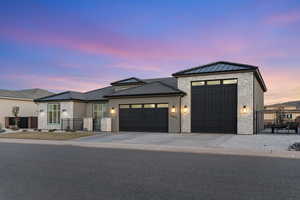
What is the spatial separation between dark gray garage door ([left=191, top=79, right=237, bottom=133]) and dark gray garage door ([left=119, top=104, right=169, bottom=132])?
295cm

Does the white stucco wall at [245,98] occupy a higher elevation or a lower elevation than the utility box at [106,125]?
higher

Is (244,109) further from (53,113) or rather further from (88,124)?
(53,113)

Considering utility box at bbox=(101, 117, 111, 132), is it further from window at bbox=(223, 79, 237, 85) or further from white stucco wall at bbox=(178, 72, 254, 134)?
window at bbox=(223, 79, 237, 85)

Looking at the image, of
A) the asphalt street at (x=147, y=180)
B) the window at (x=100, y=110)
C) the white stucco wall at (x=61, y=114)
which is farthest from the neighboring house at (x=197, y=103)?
the asphalt street at (x=147, y=180)

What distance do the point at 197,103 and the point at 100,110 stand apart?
12.4 metres

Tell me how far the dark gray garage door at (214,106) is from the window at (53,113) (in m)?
A: 16.6

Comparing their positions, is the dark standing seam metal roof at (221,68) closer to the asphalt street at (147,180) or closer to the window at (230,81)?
the window at (230,81)

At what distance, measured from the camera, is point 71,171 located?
21.1 ft

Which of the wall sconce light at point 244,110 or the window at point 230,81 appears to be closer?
the wall sconce light at point 244,110

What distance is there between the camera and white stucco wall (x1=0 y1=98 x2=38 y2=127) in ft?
102

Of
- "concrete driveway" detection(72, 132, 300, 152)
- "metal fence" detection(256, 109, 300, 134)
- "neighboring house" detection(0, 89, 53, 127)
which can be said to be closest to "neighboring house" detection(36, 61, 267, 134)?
"metal fence" detection(256, 109, 300, 134)

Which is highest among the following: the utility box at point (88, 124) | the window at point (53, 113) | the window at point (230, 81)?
the window at point (230, 81)

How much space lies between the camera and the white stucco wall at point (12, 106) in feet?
102

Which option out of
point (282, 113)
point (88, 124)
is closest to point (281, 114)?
point (282, 113)
